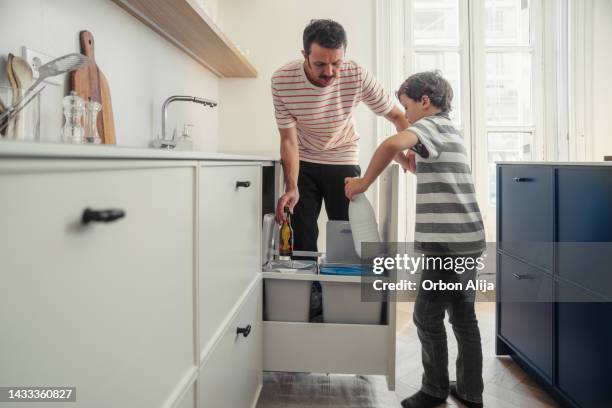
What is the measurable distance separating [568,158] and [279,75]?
78.9 inches

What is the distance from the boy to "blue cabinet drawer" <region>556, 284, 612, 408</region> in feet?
0.91

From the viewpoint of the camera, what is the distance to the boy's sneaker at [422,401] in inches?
58.3

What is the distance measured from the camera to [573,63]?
2.64 metres

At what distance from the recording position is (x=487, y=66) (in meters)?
2.77

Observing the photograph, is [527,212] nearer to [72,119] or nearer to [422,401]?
[422,401]

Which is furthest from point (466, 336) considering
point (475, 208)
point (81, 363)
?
point (81, 363)

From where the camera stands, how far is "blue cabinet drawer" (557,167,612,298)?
48.8 inches

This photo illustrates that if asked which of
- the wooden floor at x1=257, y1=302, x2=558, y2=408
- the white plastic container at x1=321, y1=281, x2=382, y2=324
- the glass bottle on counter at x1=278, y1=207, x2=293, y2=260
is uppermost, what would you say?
the glass bottle on counter at x1=278, y1=207, x2=293, y2=260

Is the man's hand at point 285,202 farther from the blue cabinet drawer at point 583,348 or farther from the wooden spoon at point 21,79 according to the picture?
the blue cabinet drawer at point 583,348

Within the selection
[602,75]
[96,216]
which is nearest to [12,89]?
[96,216]

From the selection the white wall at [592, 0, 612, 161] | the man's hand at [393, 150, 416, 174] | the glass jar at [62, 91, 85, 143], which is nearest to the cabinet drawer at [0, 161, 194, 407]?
the glass jar at [62, 91, 85, 143]

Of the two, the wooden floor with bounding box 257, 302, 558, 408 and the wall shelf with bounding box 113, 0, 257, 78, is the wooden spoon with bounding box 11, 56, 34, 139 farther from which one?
the wooden floor with bounding box 257, 302, 558, 408

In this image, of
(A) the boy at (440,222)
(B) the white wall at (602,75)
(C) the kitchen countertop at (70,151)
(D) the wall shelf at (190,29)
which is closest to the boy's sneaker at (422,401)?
(A) the boy at (440,222)

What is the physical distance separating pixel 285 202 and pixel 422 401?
0.85 m
